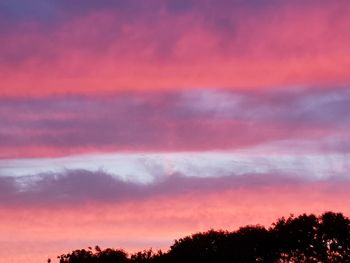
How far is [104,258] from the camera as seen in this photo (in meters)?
134

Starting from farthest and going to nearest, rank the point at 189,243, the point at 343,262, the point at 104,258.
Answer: the point at 104,258 → the point at 189,243 → the point at 343,262

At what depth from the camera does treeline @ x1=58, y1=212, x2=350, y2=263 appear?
114250 millimetres

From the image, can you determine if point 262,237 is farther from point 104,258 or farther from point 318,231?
point 104,258

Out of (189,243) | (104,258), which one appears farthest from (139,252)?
(189,243)

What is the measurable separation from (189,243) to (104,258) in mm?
18493

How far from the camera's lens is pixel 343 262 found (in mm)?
113875

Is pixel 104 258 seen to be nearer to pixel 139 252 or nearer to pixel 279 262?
pixel 139 252

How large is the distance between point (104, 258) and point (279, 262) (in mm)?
31929

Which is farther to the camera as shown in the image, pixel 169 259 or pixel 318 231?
pixel 169 259

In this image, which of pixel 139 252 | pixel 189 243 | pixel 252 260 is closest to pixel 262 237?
pixel 252 260

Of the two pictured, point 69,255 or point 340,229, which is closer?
point 340,229

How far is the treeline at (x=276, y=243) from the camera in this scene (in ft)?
375

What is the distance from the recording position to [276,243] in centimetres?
11906

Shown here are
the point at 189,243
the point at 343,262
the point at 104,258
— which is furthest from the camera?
the point at 104,258
